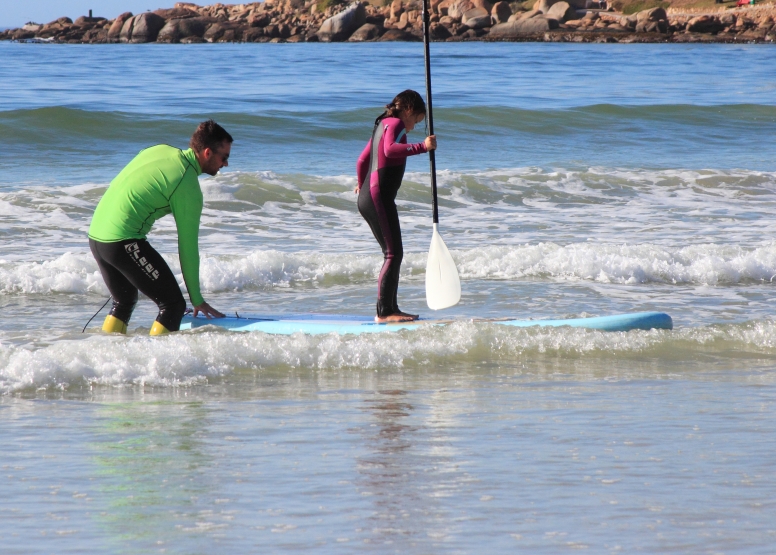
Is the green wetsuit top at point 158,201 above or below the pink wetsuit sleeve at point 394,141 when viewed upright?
below

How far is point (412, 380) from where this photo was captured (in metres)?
4.91

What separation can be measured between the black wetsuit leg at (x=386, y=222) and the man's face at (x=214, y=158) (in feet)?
3.18

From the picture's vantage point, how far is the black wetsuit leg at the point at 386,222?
216 inches

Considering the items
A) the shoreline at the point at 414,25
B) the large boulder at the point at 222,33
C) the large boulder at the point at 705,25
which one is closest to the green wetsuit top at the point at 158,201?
the shoreline at the point at 414,25

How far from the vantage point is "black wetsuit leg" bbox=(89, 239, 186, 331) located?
4883 millimetres

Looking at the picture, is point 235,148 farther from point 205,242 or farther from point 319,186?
point 205,242

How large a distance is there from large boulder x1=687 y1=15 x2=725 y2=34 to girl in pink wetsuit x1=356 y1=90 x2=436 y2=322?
52.3 meters

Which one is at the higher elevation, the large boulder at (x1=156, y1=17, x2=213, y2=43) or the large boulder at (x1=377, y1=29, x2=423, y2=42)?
the large boulder at (x1=156, y1=17, x2=213, y2=43)

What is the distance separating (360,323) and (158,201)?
4.60 ft

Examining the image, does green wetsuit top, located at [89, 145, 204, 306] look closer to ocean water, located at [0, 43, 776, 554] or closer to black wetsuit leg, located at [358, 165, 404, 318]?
ocean water, located at [0, 43, 776, 554]

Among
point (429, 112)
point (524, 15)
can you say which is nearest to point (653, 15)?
point (524, 15)

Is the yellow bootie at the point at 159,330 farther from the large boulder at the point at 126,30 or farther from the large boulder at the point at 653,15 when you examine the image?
the large boulder at the point at 126,30

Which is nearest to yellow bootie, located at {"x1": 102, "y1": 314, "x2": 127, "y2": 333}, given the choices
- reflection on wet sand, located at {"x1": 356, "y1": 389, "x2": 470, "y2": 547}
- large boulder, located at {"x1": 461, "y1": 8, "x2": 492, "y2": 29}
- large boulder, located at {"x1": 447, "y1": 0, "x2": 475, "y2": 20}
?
reflection on wet sand, located at {"x1": 356, "y1": 389, "x2": 470, "y2": 547}

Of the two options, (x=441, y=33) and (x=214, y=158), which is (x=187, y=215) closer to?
(x=214, y=158)
